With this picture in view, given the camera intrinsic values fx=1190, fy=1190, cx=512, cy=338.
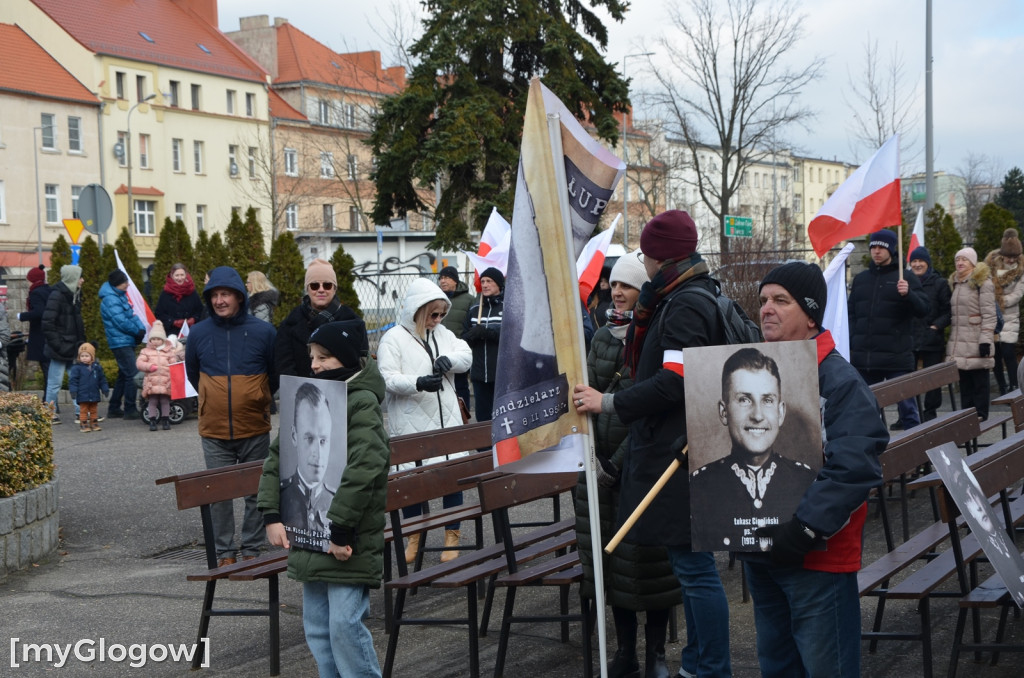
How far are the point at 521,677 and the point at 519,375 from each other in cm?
182

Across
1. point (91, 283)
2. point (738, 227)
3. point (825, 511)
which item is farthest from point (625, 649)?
point (738, 227)

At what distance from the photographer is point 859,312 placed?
36.9 feet

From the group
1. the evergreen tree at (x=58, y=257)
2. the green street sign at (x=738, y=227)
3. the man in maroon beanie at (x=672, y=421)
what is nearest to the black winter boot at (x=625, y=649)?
the man in maroon beanie at (x=672, y=421)

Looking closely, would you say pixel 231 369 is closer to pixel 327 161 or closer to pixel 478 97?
pixel 478 97

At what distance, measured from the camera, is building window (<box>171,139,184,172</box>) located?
68.0 m

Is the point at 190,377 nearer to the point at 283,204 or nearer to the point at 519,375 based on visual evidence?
the point at 519,375

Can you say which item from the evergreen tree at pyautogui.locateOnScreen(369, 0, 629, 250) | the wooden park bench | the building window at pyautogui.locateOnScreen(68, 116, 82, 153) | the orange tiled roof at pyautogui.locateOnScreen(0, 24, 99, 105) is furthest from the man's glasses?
the building window at pyautogui.locateOnScreen(68, 116, 82, 153)

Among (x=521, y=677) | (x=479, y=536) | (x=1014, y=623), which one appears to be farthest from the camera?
(x=479, y=536)

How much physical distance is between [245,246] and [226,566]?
14463 mm

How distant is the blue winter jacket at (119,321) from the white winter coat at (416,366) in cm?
835

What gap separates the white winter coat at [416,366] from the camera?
803 cm

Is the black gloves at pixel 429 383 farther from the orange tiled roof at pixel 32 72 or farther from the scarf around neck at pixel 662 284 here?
the orange tiled roof at pixel 32 72

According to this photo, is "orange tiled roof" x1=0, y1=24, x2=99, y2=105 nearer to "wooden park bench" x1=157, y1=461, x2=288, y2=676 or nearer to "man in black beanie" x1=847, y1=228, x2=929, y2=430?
"man in black beanie" x1=847, y1=228, x2=929, y2=430

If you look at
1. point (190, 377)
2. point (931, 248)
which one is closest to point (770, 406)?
point (190, 377)
